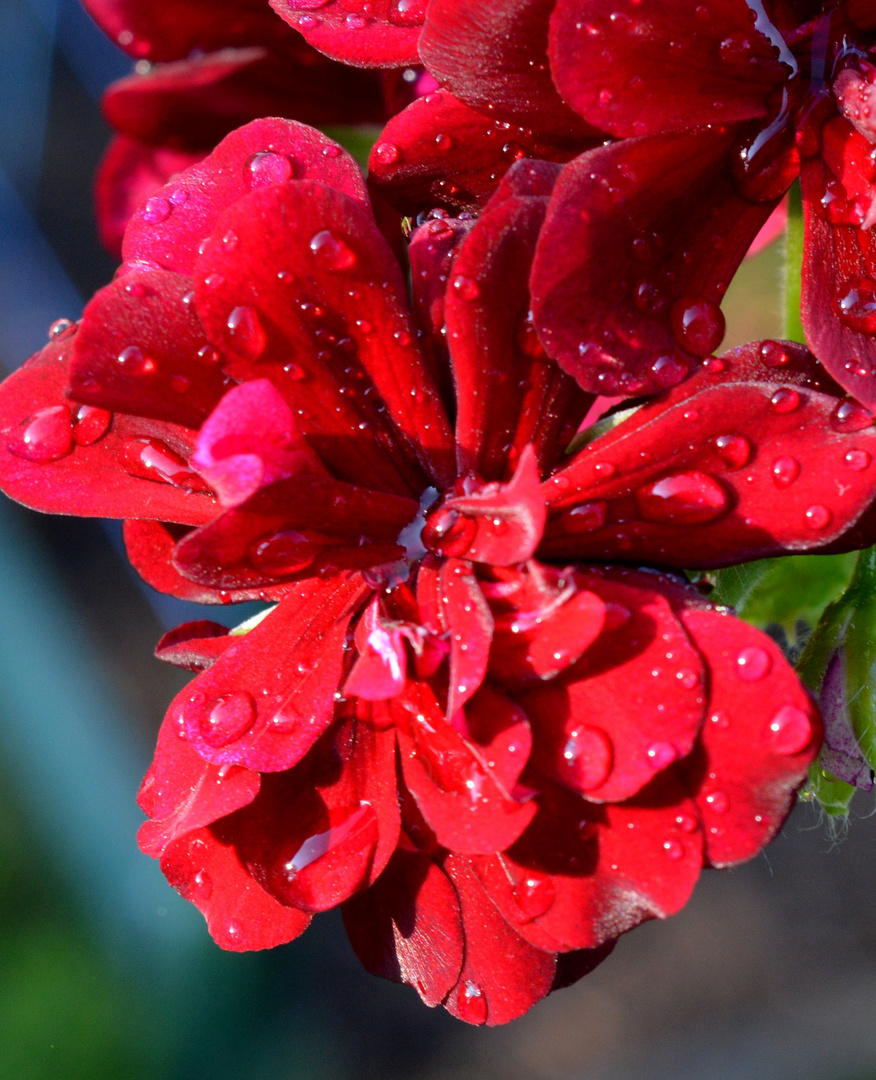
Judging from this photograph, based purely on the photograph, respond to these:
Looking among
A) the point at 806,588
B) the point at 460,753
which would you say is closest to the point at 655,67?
the point at 460,753

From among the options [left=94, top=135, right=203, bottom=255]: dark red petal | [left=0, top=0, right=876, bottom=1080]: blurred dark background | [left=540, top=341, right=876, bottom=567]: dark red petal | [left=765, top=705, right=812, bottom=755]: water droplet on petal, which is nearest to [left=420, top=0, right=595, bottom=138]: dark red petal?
[left=540, top=341, right=876, bottom=567]: dark red petal

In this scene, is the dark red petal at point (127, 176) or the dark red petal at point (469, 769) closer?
the dark red petal at point (469, 769)

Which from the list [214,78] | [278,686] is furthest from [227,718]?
[214,78]

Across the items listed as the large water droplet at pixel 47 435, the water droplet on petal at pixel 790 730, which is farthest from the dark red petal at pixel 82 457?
the water droplet on petal at pixel 790 730

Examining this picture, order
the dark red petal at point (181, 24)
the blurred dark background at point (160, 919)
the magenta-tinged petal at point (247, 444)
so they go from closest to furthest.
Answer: the magenta-tinged petal at point (247, 444)
the dark red petal at point (181, 24)
the blurred dark background at point (160, 919)

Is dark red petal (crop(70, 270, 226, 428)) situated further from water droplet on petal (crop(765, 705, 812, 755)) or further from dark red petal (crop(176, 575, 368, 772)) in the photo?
water droplet on petal (crop(765, 705, 812, 755))

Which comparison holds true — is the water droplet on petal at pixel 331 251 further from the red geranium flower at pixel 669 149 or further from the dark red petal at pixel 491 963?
the dark red petal at pixel 491 963

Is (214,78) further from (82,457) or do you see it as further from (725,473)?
(725,473)
